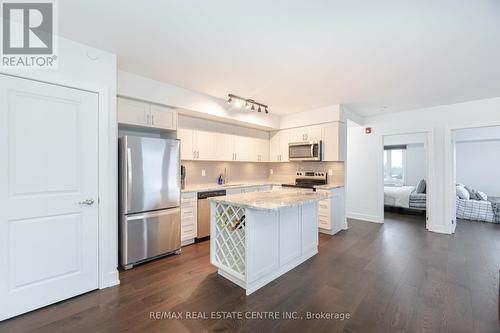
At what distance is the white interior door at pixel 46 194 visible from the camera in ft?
6.21

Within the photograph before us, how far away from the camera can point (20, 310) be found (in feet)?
6.35

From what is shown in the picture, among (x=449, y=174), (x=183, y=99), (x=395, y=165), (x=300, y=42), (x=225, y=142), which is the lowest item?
(x=449, y=174)

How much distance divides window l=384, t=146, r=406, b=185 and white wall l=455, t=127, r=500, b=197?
1.56m

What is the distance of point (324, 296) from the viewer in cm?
225

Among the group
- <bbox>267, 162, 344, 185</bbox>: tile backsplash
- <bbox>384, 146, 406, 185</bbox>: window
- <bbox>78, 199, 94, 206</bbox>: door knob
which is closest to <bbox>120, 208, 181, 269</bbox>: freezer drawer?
<bbox>78, 199, 94, 206</bbox>: door knob

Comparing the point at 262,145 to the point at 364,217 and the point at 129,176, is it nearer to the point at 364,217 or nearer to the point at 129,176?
the point at 364,217

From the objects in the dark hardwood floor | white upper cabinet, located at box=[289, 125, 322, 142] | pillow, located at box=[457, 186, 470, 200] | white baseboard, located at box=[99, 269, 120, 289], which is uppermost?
white upper cabinet, located at box=[289, 125, 322, 142]

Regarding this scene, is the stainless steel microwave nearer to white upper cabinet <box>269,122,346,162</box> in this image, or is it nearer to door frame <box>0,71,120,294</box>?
white upper cabinet <box>269,122,346,162</box>

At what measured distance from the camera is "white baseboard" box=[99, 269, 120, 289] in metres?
2.36

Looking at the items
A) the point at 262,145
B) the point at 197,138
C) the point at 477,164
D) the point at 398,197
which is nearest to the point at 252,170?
the point at 262,145

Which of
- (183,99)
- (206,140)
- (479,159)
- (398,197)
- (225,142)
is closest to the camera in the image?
(183,99)

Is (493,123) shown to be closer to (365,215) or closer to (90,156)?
(365,215)

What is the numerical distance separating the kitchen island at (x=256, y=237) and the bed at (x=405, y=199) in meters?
4.46

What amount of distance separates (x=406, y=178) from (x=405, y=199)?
284 centimetres
